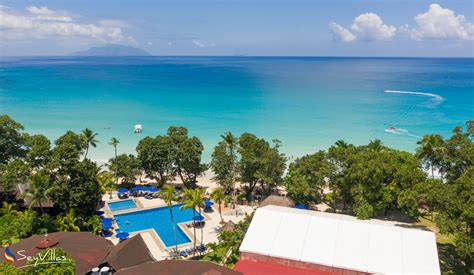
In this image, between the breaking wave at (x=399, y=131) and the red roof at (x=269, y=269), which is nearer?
the red roof at (x=269, y=269)

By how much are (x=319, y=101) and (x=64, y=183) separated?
76.1 m

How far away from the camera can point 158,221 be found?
30.3m

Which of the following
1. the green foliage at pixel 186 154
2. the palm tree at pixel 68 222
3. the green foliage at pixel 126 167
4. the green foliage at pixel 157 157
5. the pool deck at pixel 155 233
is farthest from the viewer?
the green foliage at pixel 126 167

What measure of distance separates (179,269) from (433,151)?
810 inches

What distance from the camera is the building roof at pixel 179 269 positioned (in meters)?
16.5

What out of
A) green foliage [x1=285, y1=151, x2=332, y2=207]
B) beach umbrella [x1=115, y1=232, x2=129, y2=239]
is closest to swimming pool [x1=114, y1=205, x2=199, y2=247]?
beach umbrella [x1=115, y1=232, x2=129, y2=239]

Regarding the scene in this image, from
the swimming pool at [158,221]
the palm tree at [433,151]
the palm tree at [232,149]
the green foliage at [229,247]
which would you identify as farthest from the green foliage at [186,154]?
the palm tree at [433,151]

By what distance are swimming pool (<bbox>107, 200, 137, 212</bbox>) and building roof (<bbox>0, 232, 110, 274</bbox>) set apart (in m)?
11.7

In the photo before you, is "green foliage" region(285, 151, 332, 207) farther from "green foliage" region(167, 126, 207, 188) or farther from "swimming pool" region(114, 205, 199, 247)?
"green foliage" region(167, 126, 207, 188)

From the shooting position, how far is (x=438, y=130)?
6234 centimetres

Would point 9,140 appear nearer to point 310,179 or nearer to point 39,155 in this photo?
point 39,155

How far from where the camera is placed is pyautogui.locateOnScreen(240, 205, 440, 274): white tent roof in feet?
57.3

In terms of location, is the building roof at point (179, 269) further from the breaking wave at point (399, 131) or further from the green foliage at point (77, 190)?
the breaking wave at point (399, 131)

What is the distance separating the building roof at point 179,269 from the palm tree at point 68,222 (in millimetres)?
9347
